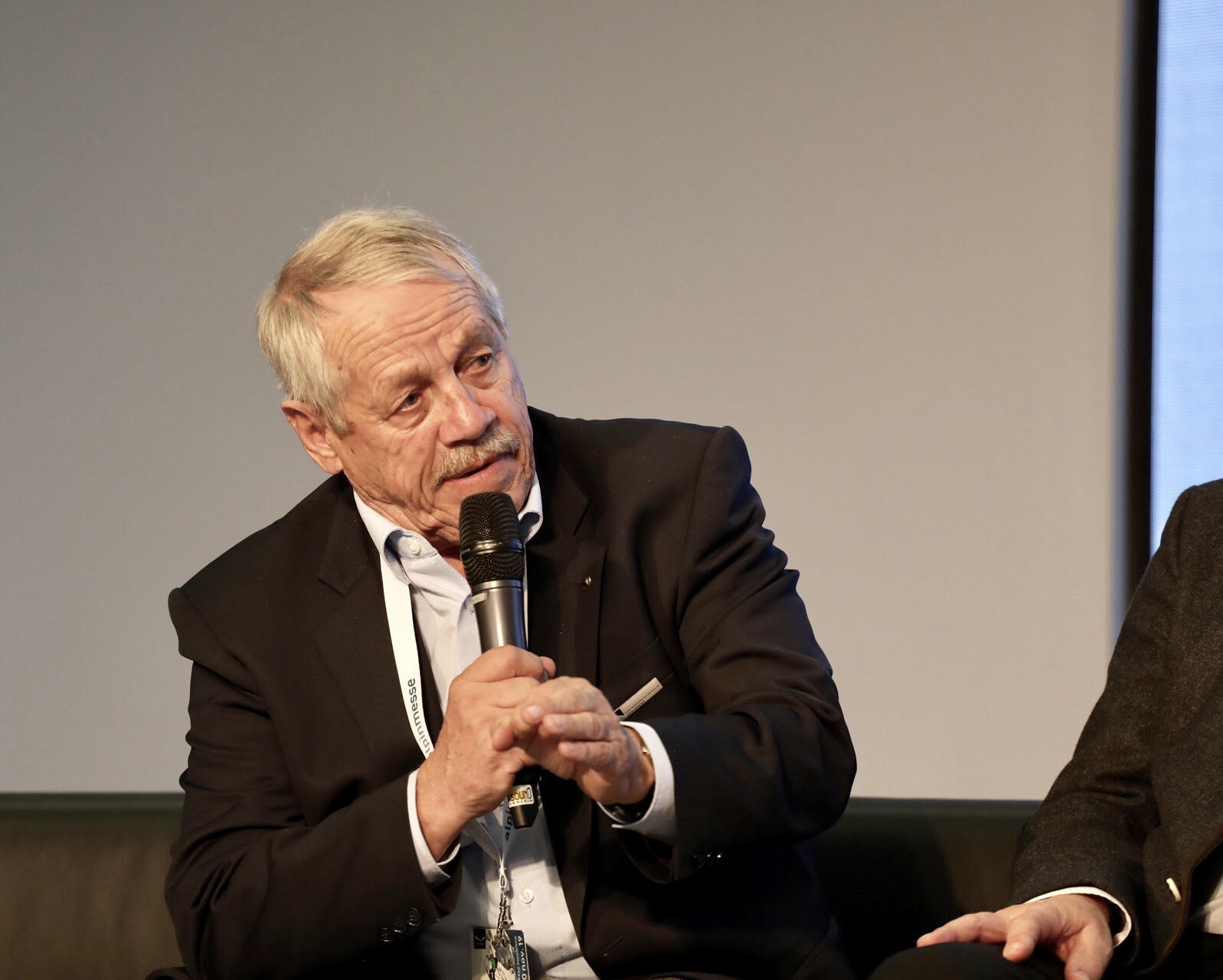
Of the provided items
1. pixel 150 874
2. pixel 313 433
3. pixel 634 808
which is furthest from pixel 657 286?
pixel 634 808

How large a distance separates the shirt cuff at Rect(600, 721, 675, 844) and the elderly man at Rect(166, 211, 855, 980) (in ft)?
0.07

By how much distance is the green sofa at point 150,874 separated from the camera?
2.26 meters

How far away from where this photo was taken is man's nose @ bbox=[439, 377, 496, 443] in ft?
5.93

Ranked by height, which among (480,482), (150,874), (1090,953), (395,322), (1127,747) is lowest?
(150,874)

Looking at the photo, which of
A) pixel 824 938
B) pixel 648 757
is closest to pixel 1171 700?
pixel 824 938

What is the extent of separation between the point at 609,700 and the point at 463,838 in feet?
0.85

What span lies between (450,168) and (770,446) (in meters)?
1.03

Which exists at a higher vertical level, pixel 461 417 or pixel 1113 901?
pixel 461 417

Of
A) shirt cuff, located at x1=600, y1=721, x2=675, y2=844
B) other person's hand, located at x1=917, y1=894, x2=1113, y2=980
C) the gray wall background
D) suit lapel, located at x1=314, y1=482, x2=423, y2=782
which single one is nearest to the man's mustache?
suit lapel, located at x1=314, y1=482, x2=423, y2=782

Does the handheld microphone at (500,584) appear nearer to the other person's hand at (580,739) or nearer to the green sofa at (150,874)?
the other person's hand at (580,739)

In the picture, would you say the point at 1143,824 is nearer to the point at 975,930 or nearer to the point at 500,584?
the point at 975,930

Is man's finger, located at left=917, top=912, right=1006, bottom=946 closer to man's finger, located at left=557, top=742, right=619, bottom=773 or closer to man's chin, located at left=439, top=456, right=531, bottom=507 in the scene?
man's finger, located at left=557, top=742, right=619, bottom=773

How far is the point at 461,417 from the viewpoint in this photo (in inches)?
71.3

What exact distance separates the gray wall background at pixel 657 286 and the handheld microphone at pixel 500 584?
1.76 meters
